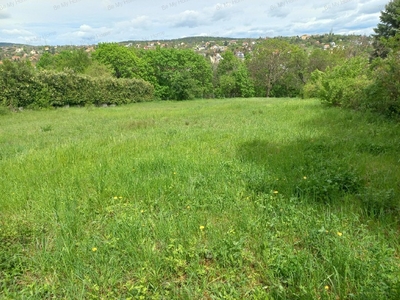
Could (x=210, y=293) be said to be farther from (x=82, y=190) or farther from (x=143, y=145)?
(x=143, y=145)

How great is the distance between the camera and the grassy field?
6.47 ft

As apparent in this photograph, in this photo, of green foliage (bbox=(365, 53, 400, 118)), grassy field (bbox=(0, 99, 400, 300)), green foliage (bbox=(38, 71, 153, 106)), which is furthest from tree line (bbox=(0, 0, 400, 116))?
grassy field (bbox=(0, 99, 400, 300))

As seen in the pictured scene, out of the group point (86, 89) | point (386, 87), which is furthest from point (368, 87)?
point (86, 89)

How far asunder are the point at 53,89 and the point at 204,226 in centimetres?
2236

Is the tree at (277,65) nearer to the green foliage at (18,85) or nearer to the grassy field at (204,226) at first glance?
the green foliage at (18,85)

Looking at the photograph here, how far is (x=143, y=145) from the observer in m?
5.99

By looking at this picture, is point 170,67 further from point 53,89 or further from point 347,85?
point 347,85

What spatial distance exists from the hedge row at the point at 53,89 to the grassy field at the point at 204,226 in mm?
17426

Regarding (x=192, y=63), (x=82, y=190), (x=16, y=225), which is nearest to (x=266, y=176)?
(x=82, y=190)

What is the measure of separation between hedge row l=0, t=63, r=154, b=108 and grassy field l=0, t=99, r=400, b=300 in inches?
686

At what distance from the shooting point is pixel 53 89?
2050 centimetres

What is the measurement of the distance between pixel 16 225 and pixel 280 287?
2688 mm

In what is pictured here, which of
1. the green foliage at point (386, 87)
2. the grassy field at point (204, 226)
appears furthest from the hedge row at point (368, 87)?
the grassy field at point (204, 226)

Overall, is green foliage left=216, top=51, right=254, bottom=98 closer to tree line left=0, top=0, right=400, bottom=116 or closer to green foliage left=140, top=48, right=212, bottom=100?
tree line left=0, top=0, right=400, bottom=116
